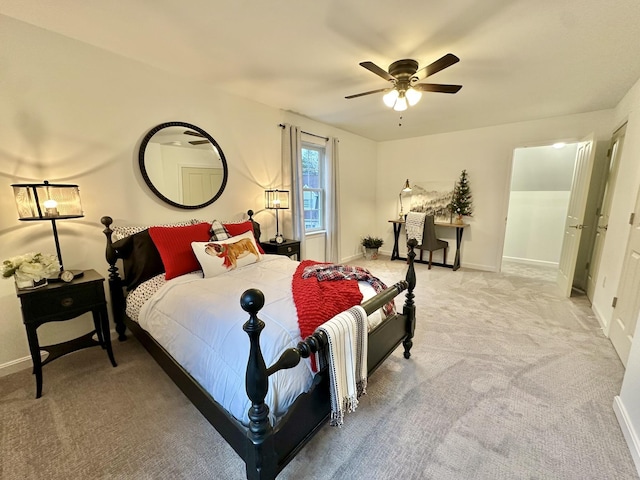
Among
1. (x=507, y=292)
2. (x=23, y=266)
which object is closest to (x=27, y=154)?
(x=23, y=266)

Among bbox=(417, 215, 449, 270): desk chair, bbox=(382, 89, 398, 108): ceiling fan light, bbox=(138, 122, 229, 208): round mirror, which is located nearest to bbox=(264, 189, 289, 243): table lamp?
bbox=(138, 122, 229, 208): round mirror

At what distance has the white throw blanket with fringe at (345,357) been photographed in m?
1.28

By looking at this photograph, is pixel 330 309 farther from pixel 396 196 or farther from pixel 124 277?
pixel 396 196

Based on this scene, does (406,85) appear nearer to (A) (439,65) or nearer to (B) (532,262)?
(A) (439,65)

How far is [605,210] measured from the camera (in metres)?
3.18

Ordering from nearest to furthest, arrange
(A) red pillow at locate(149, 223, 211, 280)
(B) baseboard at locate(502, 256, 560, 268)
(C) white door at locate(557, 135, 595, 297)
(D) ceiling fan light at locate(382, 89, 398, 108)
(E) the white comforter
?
(E) the white comforter < (A) red pillow at locate(149, 223, 211, 280) < (D) ceiling fan light at locate(382, 89, 398, 108) < (C) white door at locate(557, 135, 595, 297) < (B) baseboard at locate(502, 256, 560, 268)

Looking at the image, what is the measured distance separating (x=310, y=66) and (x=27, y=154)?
2.28 m

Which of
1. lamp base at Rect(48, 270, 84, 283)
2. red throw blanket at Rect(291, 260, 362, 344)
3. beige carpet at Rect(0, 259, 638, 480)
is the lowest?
beige carpet at Rect(0, 259, 638, 480)

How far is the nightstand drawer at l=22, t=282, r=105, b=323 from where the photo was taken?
1.69 meters

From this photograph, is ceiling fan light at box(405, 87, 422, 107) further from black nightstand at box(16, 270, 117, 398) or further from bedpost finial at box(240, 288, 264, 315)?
black nightstand at box(16, 270, 117, 398)

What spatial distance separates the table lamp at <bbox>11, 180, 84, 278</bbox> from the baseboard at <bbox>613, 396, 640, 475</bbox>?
357 cm

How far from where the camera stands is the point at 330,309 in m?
1.48

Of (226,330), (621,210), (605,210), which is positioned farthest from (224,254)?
(605,210)

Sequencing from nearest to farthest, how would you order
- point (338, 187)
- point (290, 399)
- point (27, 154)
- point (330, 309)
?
point (290, 399)
point (330, 309)
point (27, 154)
point (338, 187)
